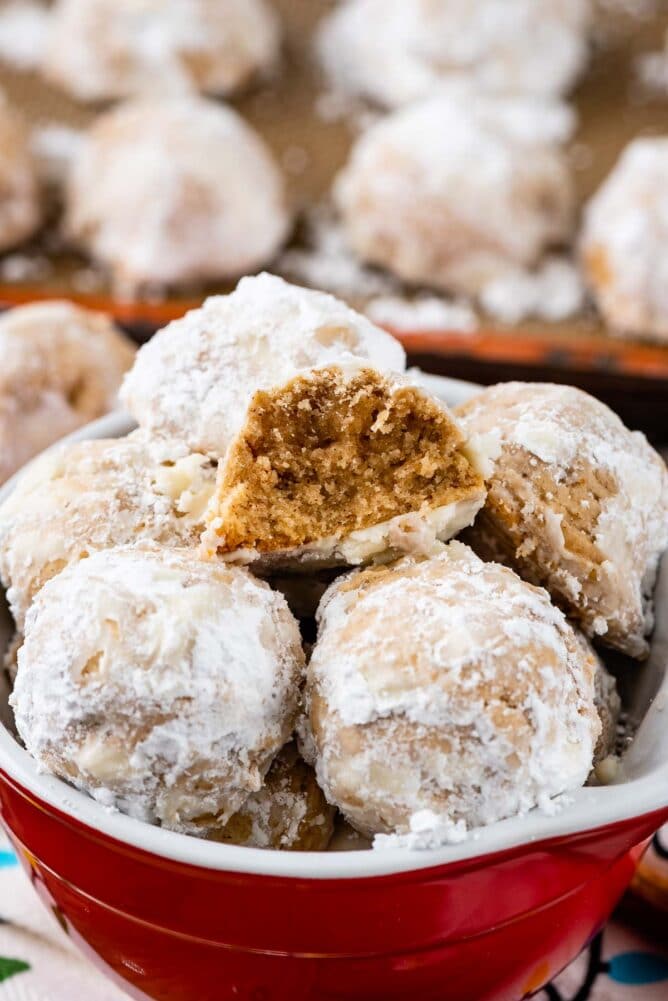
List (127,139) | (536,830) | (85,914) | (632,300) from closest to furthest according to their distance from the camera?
1. (536,830)
2. (85,914)
3. (632,300)
4. (127,139)

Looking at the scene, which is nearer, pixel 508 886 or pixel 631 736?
pixel 508 886

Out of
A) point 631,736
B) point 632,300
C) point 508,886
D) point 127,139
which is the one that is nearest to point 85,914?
point 508,886

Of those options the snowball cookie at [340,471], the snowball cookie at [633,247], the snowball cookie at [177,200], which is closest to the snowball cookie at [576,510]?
the snowball cookie at [340,471]

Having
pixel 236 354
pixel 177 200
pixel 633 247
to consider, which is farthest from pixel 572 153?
pixel 236 354

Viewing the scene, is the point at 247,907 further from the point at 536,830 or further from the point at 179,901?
the point at 536,830

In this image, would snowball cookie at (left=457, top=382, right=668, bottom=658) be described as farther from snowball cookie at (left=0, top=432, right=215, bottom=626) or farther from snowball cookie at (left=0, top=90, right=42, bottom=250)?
snowball cookie at (left=0, top=90, right=42, bottom=250)

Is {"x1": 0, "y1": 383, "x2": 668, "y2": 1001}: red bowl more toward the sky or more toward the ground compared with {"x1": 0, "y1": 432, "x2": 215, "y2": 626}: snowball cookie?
more toward the ground

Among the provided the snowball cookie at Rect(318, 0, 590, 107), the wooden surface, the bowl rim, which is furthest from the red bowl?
the snowball cookie at Rect(318, 0, 590, 107)
